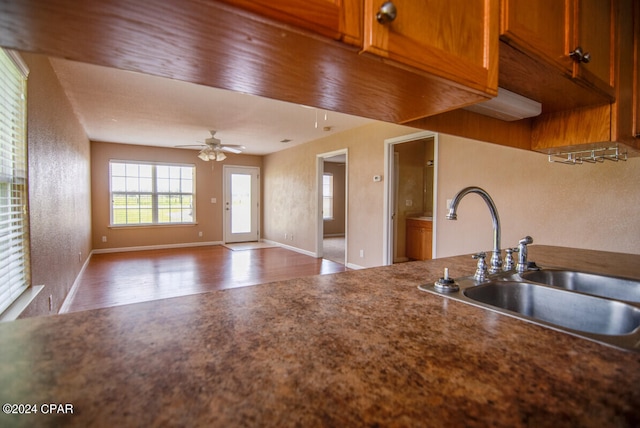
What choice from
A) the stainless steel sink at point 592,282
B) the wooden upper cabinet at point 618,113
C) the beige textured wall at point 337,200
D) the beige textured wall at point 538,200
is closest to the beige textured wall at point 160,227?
the beige textured wall at point 337,200

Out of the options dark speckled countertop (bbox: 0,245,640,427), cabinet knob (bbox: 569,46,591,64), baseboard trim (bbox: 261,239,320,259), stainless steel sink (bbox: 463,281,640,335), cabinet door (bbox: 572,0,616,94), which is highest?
cabinet door (bbox: 572,0,616,94)

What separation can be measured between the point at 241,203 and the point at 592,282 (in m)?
7.72

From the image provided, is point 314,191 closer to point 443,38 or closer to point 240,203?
point 240,203

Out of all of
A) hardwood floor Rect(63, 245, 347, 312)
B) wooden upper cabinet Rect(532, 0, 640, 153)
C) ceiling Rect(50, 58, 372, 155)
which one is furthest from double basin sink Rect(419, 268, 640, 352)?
hardwood floor Rect(63, 245, 347, 312)

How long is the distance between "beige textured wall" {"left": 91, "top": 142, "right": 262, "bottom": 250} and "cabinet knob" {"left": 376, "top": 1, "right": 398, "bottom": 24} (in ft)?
25.0

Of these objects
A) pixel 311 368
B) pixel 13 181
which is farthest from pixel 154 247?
pixel 311 368

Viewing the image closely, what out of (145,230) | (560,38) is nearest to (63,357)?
(560,38)

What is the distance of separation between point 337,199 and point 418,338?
9.17 m

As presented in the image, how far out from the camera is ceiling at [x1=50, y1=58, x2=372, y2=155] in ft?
10.4

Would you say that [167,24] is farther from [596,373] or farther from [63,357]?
[596,373]

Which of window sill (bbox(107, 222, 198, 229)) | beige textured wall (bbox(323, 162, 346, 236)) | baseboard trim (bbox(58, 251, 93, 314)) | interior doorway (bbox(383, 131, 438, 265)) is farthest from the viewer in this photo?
beige textured wall (bbox(323, 162, 346, 236))

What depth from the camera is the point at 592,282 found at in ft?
4.27

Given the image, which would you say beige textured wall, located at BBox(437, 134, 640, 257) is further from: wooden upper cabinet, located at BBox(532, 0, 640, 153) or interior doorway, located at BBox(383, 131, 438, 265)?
interior doorway, located at BBox(383, 131, 438, 265)

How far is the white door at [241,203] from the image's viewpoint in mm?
7992
